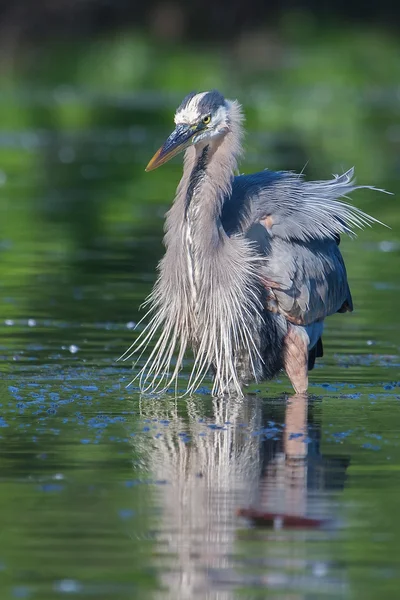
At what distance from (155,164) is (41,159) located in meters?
15.0

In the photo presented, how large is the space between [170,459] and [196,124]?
7.66ft

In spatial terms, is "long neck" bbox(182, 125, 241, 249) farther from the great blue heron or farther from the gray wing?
the gray wing

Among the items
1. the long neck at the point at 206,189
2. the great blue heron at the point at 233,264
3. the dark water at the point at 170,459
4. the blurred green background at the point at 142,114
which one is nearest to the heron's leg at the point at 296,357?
the great blue heron at the point at 233,264

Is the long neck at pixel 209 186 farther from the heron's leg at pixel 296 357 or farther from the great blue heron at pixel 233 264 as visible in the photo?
the heron's leg at pixel 296 357

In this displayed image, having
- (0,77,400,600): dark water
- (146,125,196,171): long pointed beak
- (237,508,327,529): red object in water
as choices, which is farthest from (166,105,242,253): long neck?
(237,508,327,529): red object in water

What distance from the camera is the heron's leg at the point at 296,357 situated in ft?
27.9

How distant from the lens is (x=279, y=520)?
571 cm

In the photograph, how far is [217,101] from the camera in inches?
333

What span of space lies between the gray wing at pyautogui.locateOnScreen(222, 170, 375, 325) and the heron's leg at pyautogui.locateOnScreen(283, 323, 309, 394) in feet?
0.25

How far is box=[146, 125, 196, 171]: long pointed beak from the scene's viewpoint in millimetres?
8188

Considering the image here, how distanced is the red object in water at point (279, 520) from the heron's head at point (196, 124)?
290 cm

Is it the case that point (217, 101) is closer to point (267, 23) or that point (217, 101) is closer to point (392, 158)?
point (392, 158)

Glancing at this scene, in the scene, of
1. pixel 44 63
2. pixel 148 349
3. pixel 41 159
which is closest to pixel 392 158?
pixel 41 159

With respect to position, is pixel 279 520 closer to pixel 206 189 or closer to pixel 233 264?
pixel 233 264
